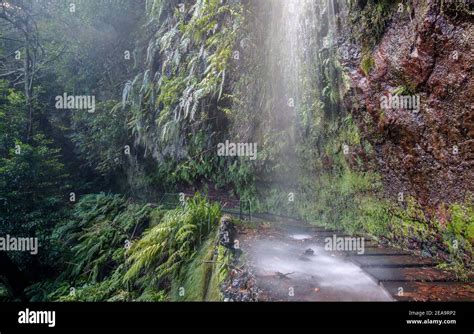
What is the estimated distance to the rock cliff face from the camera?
3.20 m

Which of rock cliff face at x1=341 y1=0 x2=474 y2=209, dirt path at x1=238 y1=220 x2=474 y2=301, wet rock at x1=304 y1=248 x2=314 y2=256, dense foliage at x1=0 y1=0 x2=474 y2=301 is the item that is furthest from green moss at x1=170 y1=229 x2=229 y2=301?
rock cliff face at x1=341 y1=0 x2=474 y2=209

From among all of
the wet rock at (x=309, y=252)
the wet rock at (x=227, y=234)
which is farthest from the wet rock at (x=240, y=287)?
the wet rock at (x=309, y=252)

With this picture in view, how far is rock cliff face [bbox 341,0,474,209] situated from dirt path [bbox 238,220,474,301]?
867 millimetres

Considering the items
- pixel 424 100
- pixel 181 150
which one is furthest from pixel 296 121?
pixel 181 150

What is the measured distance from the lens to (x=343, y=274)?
11.4ft

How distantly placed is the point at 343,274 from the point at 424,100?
228 centimetres

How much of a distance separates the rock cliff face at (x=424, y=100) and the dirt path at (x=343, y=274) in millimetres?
867

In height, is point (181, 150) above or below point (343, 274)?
above

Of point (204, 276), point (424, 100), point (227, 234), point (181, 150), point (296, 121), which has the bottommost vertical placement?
point (204, 276)

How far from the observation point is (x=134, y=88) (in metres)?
11.0

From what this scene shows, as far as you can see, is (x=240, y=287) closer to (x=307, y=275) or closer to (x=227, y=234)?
(x=307, y=275)

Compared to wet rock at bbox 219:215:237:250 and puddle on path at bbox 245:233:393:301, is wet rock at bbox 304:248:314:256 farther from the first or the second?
wet rock at bbox 219:215:237:250

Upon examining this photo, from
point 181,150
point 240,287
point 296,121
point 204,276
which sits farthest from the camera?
point 181,150

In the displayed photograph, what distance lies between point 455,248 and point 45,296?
7786mm
